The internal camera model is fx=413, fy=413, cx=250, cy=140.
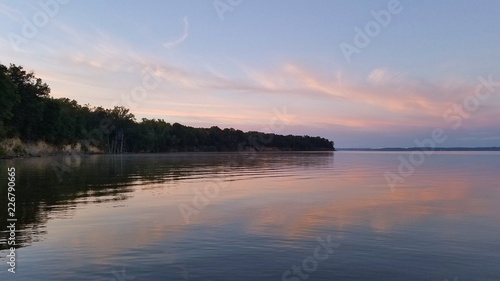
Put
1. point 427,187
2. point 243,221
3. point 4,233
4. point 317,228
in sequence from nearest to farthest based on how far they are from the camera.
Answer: point 4,233 → point 317,228 → point 243,221 → point 427,187

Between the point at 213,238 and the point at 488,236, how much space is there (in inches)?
422

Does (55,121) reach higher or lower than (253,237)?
higher

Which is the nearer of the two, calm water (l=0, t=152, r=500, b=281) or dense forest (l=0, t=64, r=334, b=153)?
calm water (l=0, t=152, r=500, b=281)

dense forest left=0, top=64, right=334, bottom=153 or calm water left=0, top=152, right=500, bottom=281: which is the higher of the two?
dense forest left=0, top=64, right=334, bottom=153

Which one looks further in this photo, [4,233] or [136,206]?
[136,206]

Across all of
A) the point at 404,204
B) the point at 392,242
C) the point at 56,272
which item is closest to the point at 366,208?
the point at 404,204

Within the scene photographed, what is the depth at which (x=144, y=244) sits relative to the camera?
14.5 metres

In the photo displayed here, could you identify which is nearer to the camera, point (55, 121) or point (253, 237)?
point (253, 237)

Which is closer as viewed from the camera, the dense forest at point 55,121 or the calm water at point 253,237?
the calm water at point 253,237

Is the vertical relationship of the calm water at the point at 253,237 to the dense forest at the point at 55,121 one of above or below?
below

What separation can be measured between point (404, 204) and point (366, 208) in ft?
10.4

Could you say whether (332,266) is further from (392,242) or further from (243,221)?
(243,221)

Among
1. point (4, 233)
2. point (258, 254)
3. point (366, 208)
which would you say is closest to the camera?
point (258, 254)

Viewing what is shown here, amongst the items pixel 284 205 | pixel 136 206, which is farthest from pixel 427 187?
pixel 136 206
